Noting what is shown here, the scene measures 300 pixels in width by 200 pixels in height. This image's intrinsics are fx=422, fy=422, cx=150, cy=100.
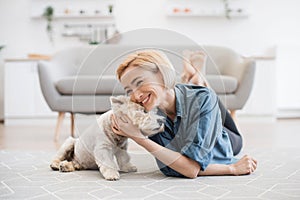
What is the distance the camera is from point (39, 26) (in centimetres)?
436

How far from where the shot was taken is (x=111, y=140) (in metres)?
1.44

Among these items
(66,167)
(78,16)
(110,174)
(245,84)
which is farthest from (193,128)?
(78,16)

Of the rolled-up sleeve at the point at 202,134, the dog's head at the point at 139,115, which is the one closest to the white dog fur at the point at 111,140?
the dog's head at the point at 139,115

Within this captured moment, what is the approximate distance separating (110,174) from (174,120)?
0.29 meters

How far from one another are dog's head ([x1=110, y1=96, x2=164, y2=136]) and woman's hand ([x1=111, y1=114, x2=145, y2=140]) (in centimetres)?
1

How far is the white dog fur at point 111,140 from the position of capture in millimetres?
1331

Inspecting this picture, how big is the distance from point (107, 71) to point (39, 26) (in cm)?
314

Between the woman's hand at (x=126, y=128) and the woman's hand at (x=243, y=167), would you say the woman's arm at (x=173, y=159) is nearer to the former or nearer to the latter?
the woman's hand at (x=126, y=128)

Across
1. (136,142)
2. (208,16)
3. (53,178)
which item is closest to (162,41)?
(136,142)

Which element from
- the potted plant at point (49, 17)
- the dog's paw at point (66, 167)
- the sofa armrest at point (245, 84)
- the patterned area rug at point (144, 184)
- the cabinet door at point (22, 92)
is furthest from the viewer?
the potted plant at point (49, 17)

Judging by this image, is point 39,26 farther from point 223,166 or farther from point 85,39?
point 223,166

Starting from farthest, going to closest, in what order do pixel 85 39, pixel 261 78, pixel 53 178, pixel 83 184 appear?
pixel 85 39, pixel 261 78, pixel 53 178, pixel 83 184

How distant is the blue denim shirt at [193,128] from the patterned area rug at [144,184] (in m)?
0.09

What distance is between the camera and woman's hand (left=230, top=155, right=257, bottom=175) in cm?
152
